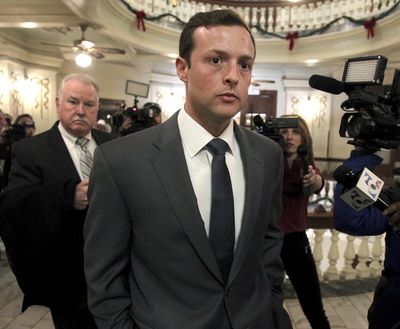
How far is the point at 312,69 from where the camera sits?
9281mm

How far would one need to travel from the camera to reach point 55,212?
1.35m

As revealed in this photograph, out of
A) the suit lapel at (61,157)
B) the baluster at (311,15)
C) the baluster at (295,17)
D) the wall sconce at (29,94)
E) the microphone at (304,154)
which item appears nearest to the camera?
the suit lapel at (61,157)

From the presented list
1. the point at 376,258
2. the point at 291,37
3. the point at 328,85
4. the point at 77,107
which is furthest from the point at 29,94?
the point at 328,85

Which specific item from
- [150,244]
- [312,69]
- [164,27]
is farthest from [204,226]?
[312,69]

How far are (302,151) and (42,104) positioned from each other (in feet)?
23.3

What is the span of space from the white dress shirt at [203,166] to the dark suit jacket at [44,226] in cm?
55

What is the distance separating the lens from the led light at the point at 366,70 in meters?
1.16

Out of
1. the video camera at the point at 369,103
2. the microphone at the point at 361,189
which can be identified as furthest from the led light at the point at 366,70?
the microphone at the point at 361,189

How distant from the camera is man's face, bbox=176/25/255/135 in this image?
96 centimetres

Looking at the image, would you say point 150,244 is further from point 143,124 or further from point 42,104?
point 42,104

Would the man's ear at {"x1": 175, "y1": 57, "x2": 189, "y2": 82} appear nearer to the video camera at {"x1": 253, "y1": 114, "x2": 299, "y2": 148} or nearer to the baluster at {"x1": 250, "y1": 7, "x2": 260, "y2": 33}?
the video camera at {"x1": 253, "y1": 114, "x2": 299, "y2": 148}

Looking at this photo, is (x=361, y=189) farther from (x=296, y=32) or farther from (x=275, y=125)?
(x=296, y=32)

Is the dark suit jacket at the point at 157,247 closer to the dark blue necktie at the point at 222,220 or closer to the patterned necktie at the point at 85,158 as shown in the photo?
the dark blue necktie at the point at 222,220

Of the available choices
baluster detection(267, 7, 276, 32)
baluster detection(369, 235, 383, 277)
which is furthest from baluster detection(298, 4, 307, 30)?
baluster detection(369, 235, 383, 277)
